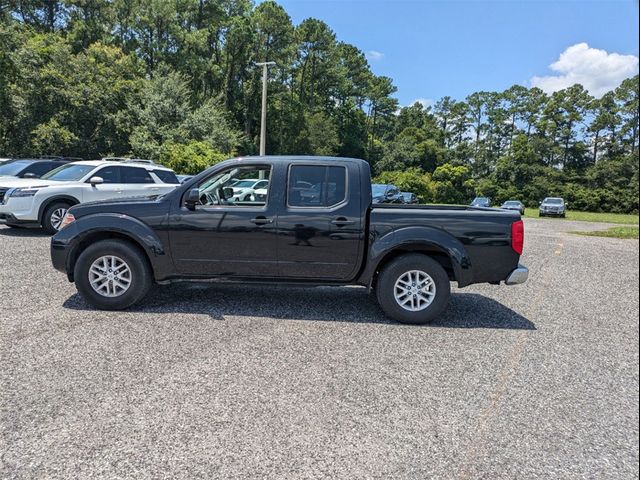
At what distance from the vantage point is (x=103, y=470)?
8.49 ft

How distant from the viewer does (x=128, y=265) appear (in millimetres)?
5426

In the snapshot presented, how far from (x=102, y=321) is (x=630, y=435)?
4.78 meters

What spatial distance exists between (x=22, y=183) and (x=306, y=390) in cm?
1085

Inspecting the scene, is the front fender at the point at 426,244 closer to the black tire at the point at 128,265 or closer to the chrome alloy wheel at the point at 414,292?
the chrome alloy wheel at the point at 414,292

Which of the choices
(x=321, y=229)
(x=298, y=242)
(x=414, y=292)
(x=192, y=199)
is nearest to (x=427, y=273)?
(x=414, y=292)

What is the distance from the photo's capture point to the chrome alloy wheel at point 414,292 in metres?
5.37

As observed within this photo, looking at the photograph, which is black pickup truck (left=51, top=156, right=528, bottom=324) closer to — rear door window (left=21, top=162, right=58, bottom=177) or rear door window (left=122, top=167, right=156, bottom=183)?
rear door window (left=122, top=167, right=156, bottom=183)

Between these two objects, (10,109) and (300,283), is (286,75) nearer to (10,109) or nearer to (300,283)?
(10,109)

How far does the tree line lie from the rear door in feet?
8.66

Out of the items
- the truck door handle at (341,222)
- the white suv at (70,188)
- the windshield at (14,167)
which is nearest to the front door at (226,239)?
the truck door handle at (341,222)

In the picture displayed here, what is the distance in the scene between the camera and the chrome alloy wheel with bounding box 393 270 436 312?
17.6 ft

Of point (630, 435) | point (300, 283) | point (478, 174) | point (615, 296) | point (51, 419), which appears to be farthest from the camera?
point (478, 174)

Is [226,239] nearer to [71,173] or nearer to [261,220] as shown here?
[261,220]

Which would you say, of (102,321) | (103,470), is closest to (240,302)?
(102,321)
